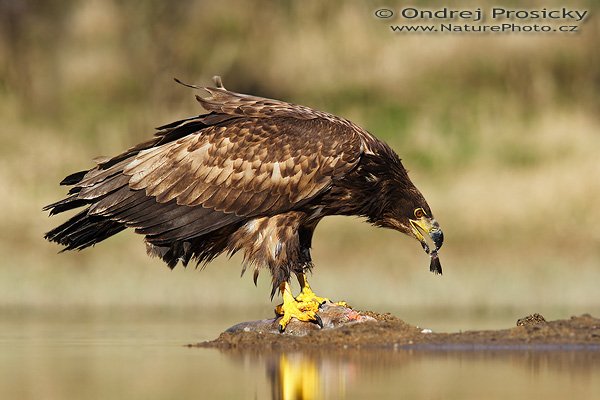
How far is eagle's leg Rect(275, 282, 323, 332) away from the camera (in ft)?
66.7

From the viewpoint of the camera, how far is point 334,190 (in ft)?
67.9

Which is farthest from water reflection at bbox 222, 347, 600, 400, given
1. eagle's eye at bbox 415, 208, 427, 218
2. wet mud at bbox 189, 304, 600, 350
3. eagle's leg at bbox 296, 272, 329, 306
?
eagle's eye at bbox 415, 208, 427, 218

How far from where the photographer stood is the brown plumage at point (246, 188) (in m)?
20.5

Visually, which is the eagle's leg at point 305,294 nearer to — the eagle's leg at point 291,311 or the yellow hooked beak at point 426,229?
the eagle's leg at point 291,311

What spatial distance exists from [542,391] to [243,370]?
12.6ft

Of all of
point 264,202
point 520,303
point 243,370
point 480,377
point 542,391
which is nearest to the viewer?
point 542,391

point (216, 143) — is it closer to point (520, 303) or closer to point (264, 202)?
point (264, 202)

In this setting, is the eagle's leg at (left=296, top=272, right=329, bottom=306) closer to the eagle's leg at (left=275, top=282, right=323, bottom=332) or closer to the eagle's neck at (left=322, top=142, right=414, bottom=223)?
the eagle's leg at (left=275, top=282, right=323, bottom=332)

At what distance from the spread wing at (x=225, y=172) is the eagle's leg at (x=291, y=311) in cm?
104

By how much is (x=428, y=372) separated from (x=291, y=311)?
3.93 metres

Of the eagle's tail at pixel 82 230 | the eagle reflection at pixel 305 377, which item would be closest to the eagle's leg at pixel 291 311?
the eagle reflection at pixel 305 377

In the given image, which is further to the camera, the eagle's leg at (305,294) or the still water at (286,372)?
the eagle's leg at (305,294)

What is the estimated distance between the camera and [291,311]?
66.8 feet

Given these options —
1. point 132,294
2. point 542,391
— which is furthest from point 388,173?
point 132,294
